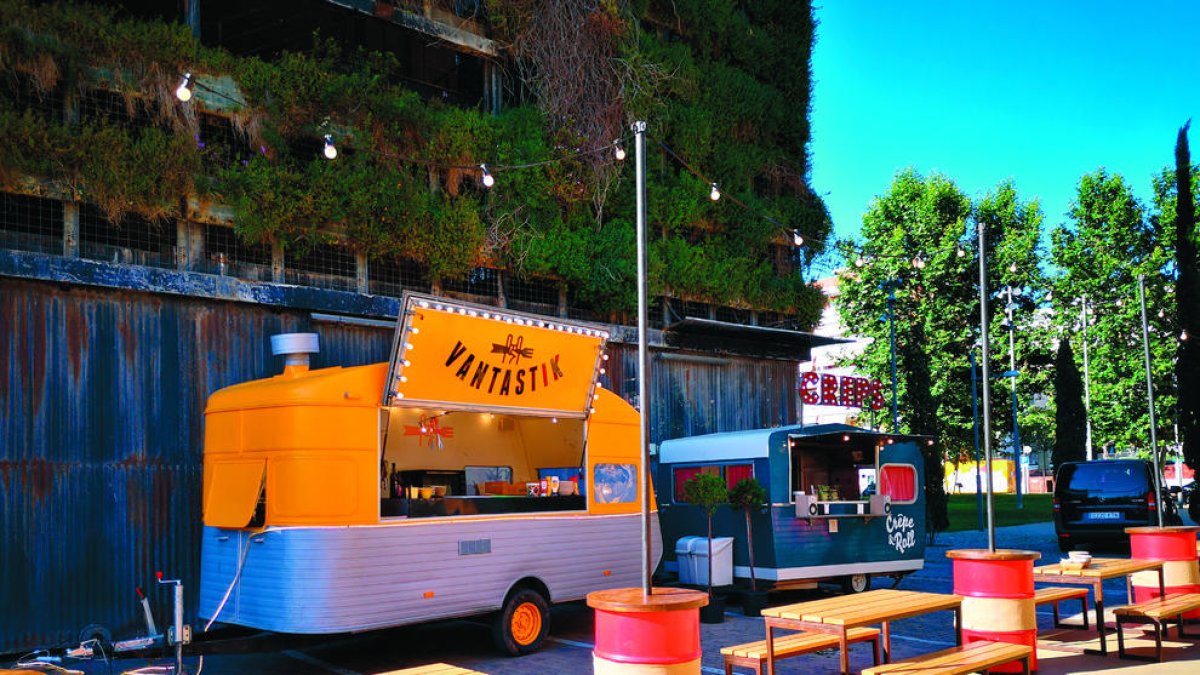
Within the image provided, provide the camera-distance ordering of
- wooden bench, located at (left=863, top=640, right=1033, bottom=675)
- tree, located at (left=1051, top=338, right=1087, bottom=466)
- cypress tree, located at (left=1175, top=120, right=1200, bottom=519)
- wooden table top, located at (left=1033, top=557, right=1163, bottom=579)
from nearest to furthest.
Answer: wooden bench, located at (left=863, top=640, right=1033, bottom=675) → wooden table top, located at (left=1033, top=557, right=1163, bottom=579) → cypress tree, located at (left=1175, top=120, right=1200, bottom=519) → tree, located at (left=1051, top=338, right=1087, bottom=466)

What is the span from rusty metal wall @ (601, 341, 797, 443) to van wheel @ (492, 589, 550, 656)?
599 cm

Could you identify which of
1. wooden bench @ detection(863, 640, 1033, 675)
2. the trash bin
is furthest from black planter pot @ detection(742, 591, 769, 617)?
wooden bench @ detection(863, 640, 1033, 675)

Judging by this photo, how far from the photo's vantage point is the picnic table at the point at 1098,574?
10883 millimetres

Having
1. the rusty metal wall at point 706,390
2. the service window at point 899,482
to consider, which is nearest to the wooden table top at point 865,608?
the service window at point 899,482

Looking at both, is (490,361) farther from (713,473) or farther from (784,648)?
(713,473)

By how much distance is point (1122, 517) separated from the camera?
20.5 metres

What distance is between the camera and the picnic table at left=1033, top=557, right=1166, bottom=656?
35.7 feet

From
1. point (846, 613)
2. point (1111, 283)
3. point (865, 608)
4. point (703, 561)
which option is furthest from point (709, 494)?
point (1111, 283)

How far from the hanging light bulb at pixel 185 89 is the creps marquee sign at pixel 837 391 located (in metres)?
12.8

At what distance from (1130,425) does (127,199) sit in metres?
41.8

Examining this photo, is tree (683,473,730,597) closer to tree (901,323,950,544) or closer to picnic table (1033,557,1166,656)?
picnic table (1033,557,1166,656)

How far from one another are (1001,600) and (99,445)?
9671mm

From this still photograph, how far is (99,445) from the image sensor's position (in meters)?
12.0

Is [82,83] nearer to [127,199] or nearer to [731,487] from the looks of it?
[127,199]
